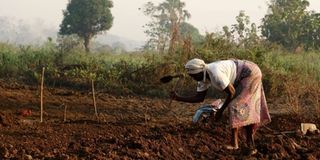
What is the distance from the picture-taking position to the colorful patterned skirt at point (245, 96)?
5730 millimetres

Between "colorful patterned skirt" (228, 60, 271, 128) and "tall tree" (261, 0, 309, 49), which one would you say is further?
"tall tree" (261, 0, 309, 49)

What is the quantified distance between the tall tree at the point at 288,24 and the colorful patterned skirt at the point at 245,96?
1926cm

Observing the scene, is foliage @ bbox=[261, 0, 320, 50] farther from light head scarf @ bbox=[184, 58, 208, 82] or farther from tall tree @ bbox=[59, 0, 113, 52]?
light head scarf @ bbox=[184, 58, 208, 82]

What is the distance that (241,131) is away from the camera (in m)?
6.56

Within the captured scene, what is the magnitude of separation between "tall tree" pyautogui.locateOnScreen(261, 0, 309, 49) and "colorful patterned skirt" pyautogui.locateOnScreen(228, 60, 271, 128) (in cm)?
1926

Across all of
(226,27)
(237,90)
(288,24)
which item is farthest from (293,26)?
(237,90)

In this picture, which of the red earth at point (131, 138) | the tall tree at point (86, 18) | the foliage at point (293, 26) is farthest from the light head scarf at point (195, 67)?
the tall tree at point (86, 18)

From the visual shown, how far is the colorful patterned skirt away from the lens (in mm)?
5730

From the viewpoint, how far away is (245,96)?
575 cm

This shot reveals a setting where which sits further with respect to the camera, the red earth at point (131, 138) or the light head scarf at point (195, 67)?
the light head scarf at point (195, 67)

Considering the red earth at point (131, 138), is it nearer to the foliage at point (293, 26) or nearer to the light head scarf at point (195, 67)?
the light head scarf at point (195, 67)

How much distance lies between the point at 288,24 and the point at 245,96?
64.3ft

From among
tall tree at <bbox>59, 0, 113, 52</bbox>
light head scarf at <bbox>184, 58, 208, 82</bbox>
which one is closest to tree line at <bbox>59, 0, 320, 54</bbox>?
tall tree at <bbox>59, 0, 113, 52</bbox>

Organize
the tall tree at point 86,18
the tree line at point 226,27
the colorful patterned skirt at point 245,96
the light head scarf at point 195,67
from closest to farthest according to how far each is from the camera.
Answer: the light head scarf at point 195,67
the colorful patterned skirt at point 245,96
the tree line at point 226,27
the tall tree at point 86,18
